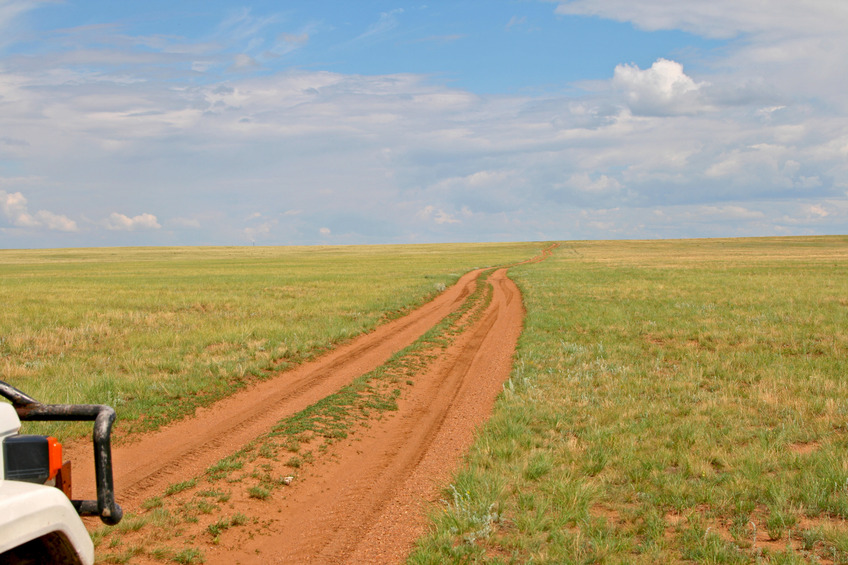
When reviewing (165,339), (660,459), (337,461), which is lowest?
(337,461)

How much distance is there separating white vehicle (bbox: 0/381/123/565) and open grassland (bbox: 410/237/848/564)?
3.11m

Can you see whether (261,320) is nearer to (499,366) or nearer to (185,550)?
(499,366)

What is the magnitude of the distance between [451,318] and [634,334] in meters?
6.62

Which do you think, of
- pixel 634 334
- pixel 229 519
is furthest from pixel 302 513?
pixel 634 334

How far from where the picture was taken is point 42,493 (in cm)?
258

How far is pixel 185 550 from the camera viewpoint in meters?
5.42

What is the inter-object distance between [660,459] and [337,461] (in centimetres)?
439

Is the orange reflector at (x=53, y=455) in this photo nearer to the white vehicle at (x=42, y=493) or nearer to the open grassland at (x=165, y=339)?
the white vehicle at (x=42, y=493)

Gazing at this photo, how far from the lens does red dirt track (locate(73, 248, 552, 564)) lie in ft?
18.6

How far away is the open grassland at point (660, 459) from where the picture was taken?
5.33 metres

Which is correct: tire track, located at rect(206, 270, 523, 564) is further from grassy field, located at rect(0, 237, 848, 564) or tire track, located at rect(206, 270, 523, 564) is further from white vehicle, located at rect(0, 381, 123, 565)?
white vehicle, located at rect(0, 381, 123, 565)

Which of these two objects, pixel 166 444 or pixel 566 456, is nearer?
pixel 566 456

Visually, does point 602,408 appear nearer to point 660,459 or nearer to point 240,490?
point 660,459

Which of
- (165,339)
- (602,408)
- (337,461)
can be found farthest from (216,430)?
(165,339)
